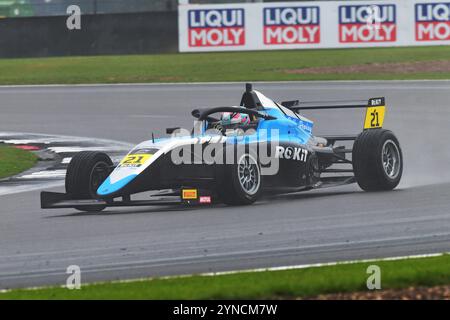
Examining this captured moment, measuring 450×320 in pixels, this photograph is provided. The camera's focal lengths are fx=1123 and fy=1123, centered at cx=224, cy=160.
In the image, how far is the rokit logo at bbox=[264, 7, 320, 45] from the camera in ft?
102

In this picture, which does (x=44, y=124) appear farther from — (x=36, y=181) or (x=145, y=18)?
(x=145, y=18)

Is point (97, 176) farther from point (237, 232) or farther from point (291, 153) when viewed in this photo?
point (237, 232)

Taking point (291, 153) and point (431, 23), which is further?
point (431, 23)

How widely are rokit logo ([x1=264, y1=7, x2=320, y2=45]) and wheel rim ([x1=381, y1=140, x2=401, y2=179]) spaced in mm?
17410

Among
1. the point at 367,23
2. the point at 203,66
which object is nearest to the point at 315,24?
the point at 367,23

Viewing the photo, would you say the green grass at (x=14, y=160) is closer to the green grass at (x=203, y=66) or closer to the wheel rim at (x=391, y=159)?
the wheel rim at (x=391, y=159)

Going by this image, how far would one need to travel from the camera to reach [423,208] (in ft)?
40.3

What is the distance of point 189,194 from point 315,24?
19.6 meters

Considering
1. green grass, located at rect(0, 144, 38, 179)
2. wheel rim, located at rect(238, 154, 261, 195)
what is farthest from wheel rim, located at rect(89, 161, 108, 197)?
green grass, located at rect(0, 144, 38, 179)

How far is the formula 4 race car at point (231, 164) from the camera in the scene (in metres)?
12.5

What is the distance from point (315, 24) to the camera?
3142 cm

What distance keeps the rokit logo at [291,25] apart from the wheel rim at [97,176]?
18.6m

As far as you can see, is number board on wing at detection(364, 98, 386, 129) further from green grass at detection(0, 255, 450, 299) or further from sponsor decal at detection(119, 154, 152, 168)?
green grass at detection(0, 255, 450, 299)

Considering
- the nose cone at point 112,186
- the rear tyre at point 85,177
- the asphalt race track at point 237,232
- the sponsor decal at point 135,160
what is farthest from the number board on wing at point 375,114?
the nose cone at point 112,186
